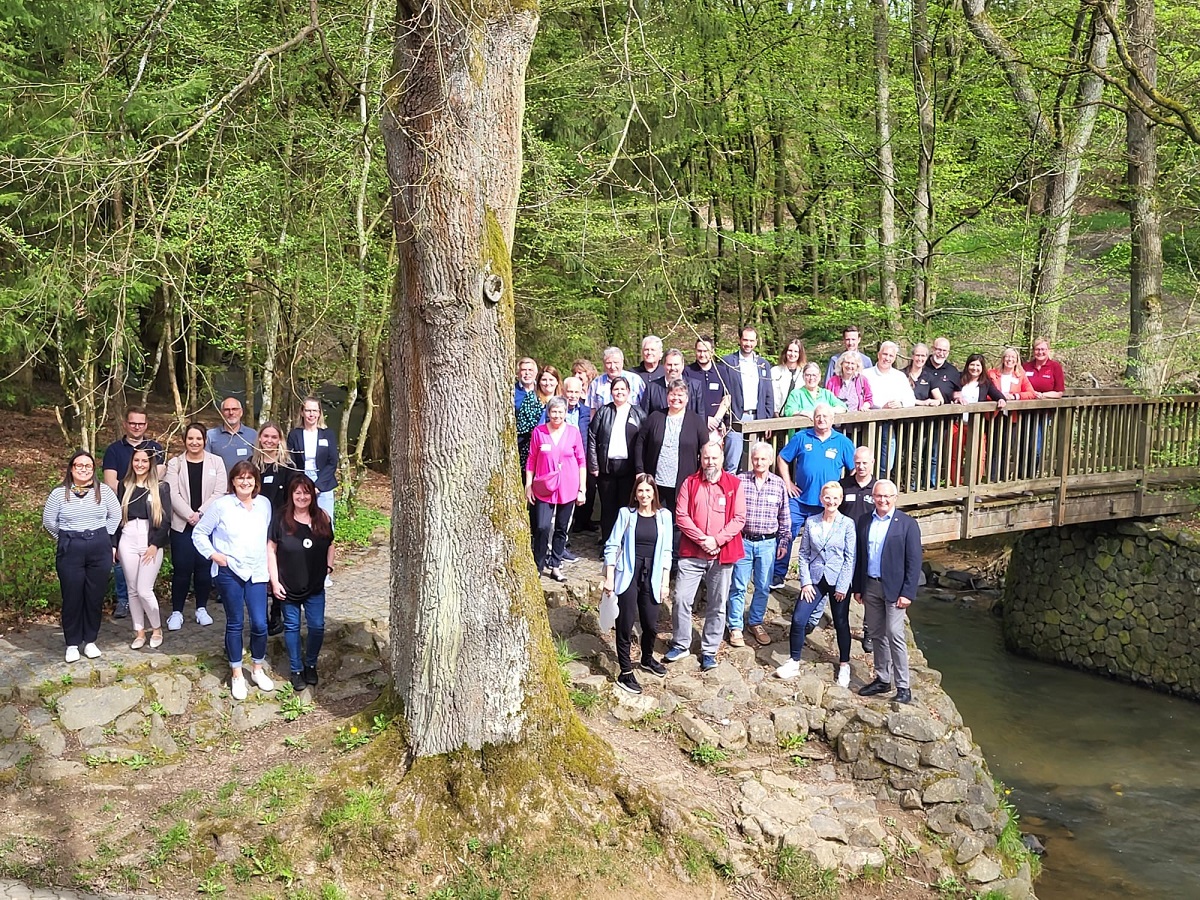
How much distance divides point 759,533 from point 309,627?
12.3ft

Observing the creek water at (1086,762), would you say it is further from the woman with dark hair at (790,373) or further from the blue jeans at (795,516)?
the woman with dark hair at (790,373)

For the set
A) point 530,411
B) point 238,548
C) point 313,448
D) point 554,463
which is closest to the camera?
point 238,548

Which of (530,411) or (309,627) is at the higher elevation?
(530,411)

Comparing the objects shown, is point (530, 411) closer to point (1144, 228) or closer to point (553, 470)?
point (553, 470)

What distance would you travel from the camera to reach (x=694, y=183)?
2003 centimetres

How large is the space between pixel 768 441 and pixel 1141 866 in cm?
519

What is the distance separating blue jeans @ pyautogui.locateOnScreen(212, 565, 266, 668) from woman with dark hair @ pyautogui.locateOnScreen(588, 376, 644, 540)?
3259 mm

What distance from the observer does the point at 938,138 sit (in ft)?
59.7

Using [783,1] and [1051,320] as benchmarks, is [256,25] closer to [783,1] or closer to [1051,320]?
[783,1]

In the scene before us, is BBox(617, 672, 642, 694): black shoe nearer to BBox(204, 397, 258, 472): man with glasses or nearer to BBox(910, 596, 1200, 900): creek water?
BBox(204, 397, 258, 472): man with glasses

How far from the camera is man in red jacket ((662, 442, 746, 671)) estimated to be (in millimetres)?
8742

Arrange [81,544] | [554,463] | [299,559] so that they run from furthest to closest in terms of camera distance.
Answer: [554,463] → [81,544] → [299,559]

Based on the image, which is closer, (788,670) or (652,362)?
(788,670)

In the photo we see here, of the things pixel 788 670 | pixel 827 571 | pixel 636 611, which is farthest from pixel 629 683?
pixel 827 571
